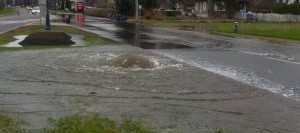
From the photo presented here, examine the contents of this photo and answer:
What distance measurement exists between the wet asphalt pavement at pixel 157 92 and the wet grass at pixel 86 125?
0.25 meters

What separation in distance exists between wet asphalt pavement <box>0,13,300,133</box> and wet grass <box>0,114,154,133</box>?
0.25 metres

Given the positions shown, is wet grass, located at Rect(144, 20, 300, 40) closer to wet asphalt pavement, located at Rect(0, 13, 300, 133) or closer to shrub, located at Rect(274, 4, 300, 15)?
wet asphalt pavement, located at Rect(0, 13, 300, 133)

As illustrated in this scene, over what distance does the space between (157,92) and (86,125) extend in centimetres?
374

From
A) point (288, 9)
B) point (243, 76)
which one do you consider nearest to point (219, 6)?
point (288, 9)

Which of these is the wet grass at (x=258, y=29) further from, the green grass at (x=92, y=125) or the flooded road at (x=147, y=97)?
the green grass at (x=92, y=125)

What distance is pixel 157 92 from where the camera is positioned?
1084 centimetres

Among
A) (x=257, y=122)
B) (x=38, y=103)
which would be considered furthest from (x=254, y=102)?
(x=38, y=103)

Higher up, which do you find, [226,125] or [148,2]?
[148,2]

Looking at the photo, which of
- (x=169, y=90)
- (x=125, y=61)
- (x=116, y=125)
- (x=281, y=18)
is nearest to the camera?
(x=116, y=125)

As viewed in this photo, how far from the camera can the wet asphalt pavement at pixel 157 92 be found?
8.20 m

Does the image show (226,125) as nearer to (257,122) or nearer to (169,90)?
(257,122)

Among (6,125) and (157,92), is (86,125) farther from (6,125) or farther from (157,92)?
(157,92)

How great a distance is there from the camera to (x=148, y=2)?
67250 millimetres

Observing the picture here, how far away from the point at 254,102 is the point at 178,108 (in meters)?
1.95
